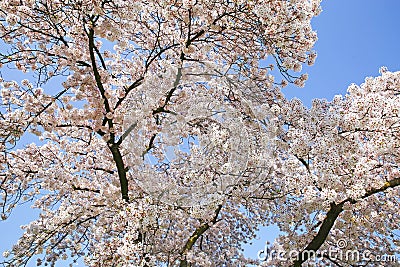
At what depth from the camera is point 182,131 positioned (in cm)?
715

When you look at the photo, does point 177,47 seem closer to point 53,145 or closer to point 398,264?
point 53,145

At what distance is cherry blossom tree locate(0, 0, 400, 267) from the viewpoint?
563cm

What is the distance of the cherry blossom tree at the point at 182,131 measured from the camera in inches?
222

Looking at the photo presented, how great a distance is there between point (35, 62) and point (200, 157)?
342cm

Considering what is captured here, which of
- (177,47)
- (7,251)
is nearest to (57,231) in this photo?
(7,251)

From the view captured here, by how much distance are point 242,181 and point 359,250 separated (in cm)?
359

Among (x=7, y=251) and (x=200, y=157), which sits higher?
(x=200, y=157)

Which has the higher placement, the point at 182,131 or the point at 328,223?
the point at 182,131

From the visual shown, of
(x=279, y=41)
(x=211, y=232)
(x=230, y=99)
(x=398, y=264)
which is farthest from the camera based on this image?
(x=211, y=232)

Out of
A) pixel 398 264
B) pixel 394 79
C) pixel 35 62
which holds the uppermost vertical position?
pixel 394 79

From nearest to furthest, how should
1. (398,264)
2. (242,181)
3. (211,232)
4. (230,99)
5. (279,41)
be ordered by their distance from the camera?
(279,41), (242,181), (230,99), (398,264), (211,232)

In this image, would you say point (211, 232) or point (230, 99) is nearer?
point (230, 99)

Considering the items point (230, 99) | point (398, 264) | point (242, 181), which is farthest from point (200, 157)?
point (398, 264)

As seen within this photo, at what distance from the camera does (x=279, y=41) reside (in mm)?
5672
